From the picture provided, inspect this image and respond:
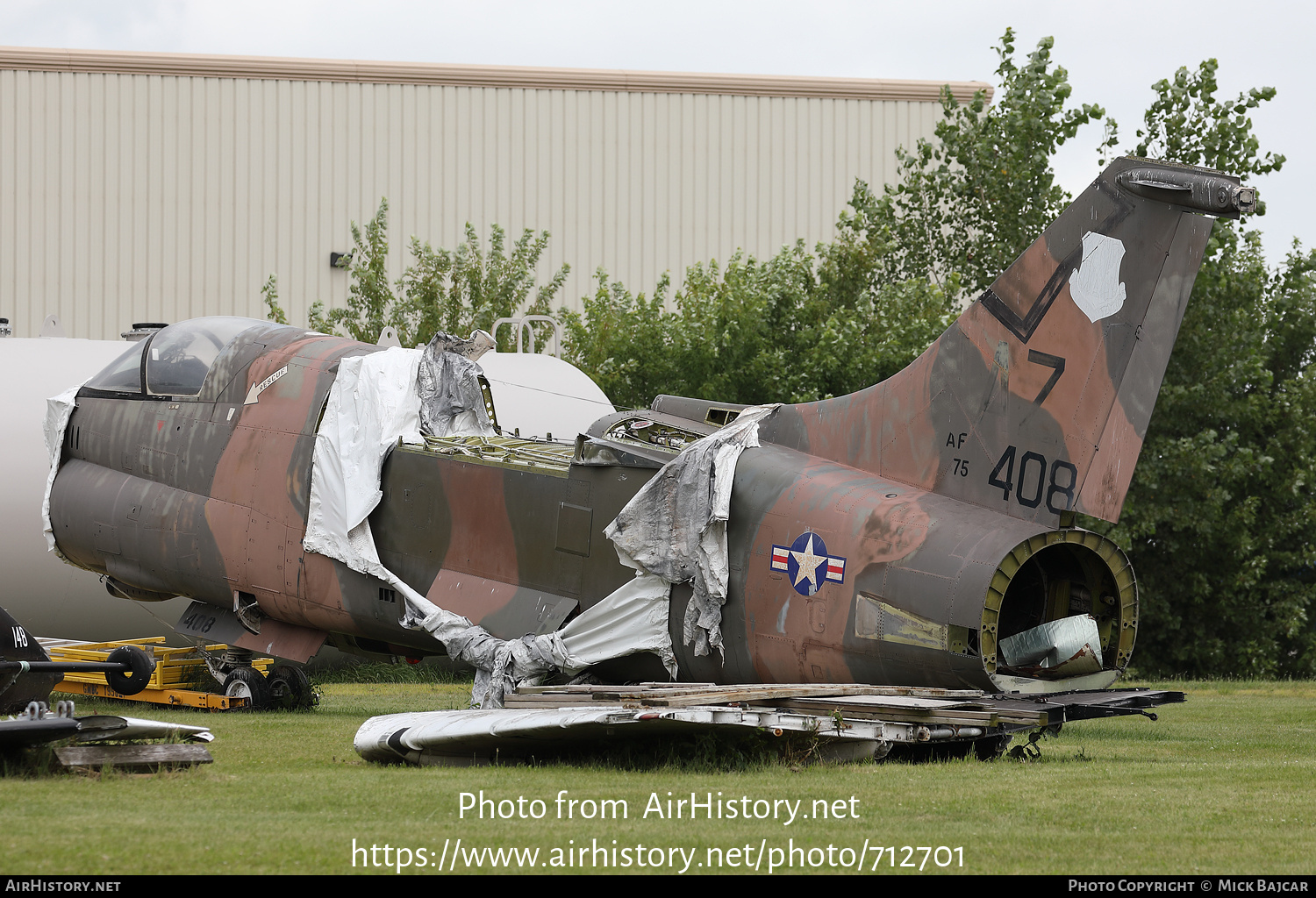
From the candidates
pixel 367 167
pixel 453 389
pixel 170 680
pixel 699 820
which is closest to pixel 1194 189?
pixel 699 820

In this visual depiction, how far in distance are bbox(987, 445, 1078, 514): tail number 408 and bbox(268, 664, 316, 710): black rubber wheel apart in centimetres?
775

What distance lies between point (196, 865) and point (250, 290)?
31.2m

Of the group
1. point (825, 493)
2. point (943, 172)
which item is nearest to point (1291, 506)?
point (943, 172)

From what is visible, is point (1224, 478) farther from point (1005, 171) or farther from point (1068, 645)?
point (1068, 645)

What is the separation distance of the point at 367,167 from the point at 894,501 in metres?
28.0

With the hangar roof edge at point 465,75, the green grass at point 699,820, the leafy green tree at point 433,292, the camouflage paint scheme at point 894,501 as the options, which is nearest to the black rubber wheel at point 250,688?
the camouflage paint scheme at point 894,501

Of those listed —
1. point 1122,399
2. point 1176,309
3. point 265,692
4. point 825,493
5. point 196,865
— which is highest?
point 1176,309

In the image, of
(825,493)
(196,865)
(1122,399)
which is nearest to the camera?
(196,865)

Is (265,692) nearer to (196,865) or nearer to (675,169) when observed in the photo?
(196,865)

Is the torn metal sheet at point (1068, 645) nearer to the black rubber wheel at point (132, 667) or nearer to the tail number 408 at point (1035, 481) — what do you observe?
the tail number 408 at point (1035, 481)

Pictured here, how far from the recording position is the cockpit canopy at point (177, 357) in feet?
48.9

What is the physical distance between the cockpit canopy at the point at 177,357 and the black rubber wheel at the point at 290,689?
3.09m

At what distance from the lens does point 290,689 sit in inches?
581

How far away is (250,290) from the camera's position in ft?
117
